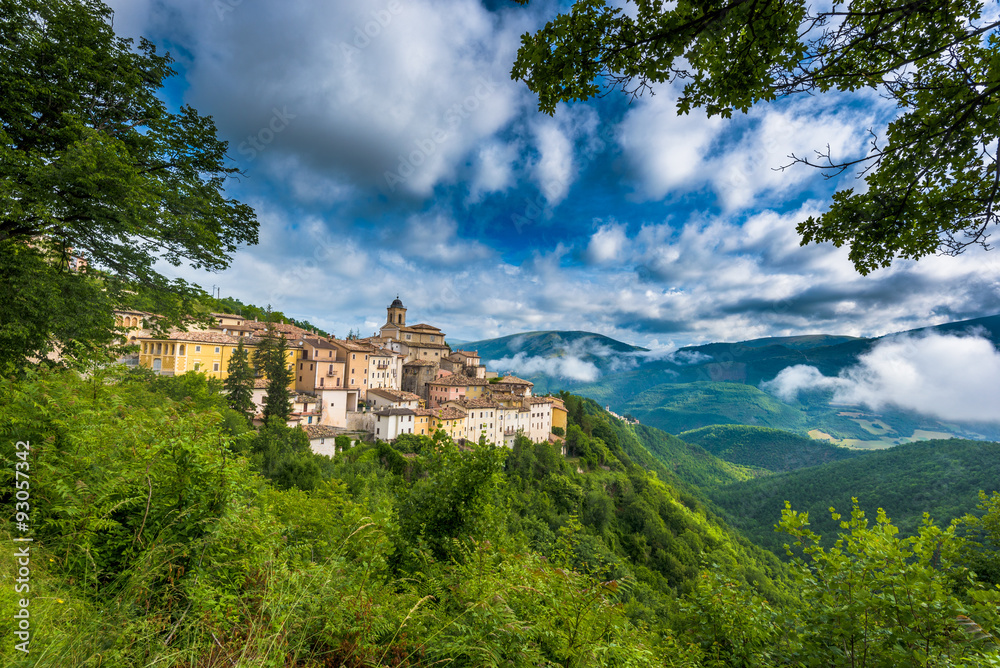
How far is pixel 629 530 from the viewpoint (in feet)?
157

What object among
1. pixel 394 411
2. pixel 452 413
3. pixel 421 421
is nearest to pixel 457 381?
pixel 452 413

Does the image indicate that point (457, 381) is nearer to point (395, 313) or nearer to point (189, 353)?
point (395, 313)

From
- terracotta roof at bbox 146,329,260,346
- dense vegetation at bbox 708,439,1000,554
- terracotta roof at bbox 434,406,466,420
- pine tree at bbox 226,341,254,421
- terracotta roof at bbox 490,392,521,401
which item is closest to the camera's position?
pine tree at bbox 226,341,254,421

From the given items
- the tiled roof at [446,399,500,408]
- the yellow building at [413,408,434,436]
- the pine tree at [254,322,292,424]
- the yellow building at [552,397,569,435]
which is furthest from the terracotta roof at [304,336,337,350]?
the yellow building at [552,397,569,435]

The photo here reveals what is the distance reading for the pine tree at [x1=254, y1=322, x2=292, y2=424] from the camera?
108 feet

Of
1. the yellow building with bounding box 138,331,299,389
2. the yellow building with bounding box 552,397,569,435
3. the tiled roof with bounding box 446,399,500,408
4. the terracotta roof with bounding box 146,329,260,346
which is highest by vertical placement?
the terracotta roof with bounding box 146,329,260,346

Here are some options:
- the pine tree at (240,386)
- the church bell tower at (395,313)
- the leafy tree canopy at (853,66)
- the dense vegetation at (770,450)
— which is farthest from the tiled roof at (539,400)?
the dense vegetation at (770,450)

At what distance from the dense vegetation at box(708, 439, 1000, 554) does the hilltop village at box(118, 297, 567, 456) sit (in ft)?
179

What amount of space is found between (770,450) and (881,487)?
9550 centimetres

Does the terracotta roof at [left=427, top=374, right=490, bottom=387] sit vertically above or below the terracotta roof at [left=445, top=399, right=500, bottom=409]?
above

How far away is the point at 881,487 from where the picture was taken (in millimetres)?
76312

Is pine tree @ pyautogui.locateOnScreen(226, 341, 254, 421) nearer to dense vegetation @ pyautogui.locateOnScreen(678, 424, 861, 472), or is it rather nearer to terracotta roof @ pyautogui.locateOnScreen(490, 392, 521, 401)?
terracotta roof @ pyautogui.locateOnScreen(490, 392, 521, 401)

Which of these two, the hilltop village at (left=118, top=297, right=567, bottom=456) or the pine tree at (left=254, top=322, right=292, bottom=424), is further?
the hilltop village at (left=118, top=297, right=567, bottom=456)

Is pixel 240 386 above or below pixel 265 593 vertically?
above
